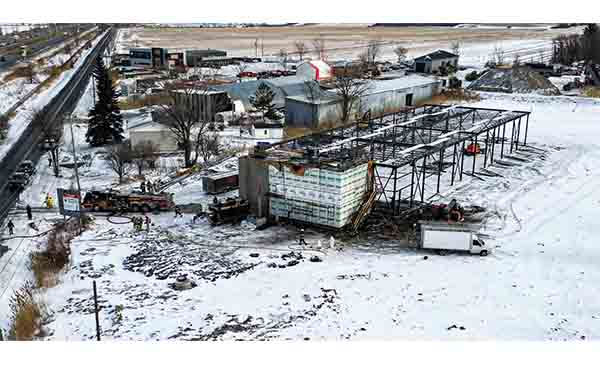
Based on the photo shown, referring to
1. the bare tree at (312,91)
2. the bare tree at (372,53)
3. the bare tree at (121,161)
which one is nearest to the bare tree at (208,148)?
the bare tree at (121,161)

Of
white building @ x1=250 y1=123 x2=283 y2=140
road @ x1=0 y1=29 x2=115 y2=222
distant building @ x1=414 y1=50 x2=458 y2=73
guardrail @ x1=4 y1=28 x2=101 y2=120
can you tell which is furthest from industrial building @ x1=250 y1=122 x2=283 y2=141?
distant building @ x1=414 y1=50 x2=458 y2=73

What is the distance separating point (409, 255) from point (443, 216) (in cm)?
256

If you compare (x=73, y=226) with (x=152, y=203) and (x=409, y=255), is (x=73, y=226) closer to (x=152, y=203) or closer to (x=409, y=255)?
(x=152, y=203)

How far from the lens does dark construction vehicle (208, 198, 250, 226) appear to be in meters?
17.2

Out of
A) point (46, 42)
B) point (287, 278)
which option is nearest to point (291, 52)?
point (46, 42)

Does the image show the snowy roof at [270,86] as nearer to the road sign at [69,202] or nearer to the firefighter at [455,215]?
the road sign at [69,202]

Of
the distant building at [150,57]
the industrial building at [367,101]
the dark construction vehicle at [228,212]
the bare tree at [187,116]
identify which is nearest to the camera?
the dark construction vehicle at [228,212]

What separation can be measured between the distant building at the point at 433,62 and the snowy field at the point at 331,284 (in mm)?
36896

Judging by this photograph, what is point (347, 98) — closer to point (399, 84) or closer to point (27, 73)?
point (399, 84)

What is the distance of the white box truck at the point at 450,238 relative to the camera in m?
14.7

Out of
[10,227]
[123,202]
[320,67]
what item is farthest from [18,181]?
[320,67]

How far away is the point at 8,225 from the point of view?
54.4ft

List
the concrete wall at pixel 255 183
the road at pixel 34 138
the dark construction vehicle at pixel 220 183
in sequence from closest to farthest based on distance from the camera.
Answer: the concrete wall at pixel 255 183 → the dark construction vehicle at pixel 220 183 → the road at pixel 34 138

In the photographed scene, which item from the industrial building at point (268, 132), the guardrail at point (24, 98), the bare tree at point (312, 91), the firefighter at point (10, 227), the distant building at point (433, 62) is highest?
the distant building at point (433, 62)
